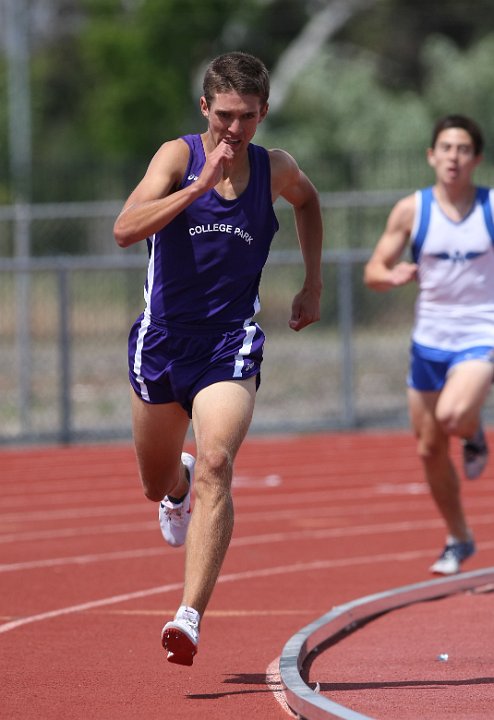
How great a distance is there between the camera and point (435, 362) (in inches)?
341

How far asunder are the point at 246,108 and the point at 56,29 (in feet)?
169

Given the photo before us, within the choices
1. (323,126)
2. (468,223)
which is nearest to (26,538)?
(468,223)

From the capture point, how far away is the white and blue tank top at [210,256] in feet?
20.0

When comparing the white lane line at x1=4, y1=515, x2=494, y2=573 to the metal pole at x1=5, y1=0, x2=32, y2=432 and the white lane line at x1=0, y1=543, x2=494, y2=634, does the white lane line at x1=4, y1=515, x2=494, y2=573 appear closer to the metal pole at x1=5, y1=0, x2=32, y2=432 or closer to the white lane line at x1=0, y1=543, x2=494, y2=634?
the white lane line at x1=0, y1=543, x2=494, y2=634

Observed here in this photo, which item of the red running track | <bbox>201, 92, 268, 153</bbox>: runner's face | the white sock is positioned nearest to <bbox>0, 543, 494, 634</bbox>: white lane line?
the red running track

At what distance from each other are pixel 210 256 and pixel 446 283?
9.53 ft

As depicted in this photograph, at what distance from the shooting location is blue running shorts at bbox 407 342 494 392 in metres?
8.60

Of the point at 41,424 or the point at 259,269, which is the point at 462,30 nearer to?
the point at 41,424

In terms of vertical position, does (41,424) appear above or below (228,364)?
below

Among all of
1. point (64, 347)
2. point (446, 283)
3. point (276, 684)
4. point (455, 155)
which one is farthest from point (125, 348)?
point (276, 684)

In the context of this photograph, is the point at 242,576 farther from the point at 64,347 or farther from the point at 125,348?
the point at 125,348

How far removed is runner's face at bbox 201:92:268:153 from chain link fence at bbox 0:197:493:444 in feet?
33.3

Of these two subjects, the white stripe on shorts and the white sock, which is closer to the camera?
the white sock

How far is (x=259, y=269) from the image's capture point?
20.6ft
